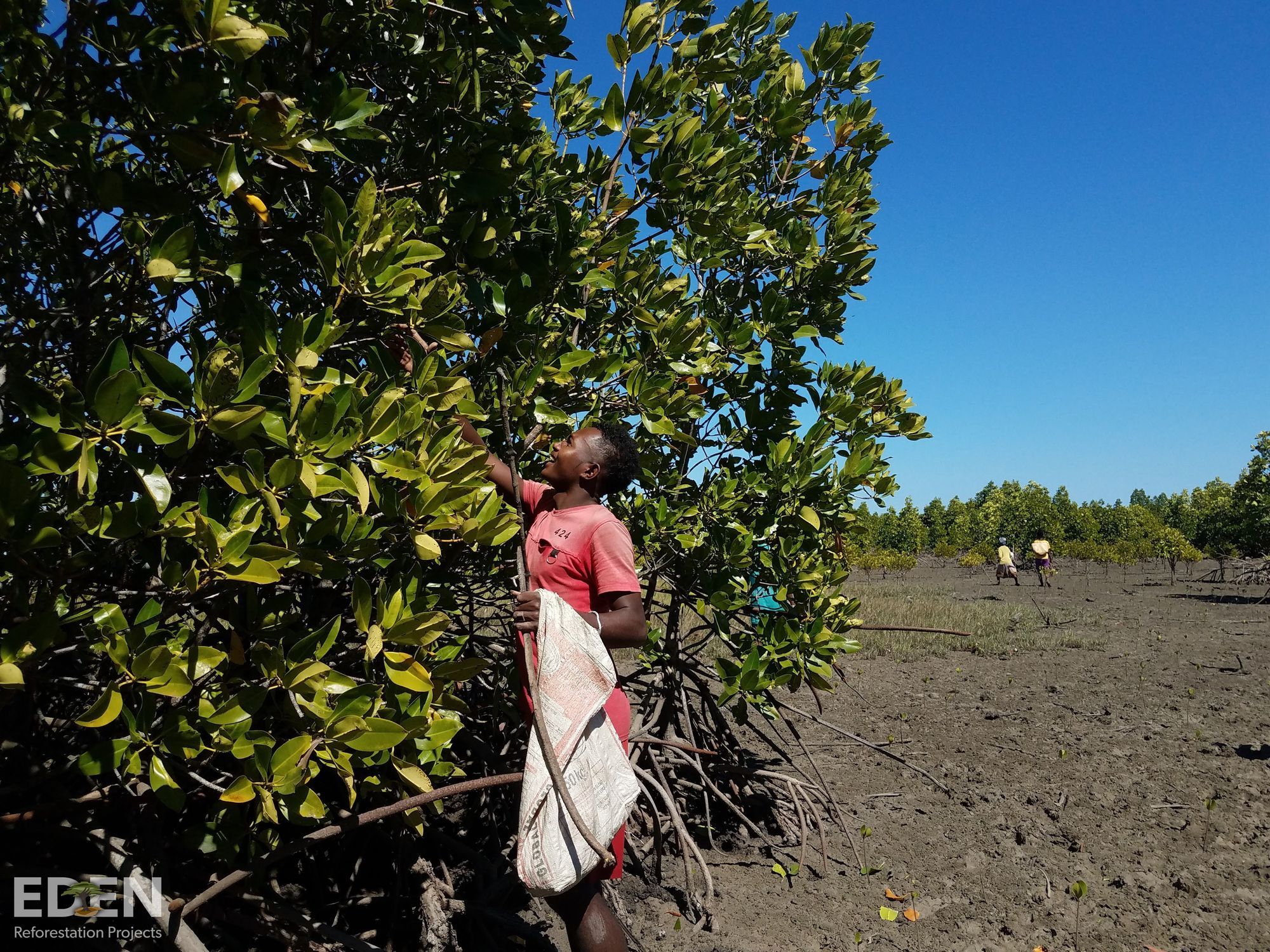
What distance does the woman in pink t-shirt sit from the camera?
2.16 metres

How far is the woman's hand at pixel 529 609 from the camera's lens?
6.35 feet

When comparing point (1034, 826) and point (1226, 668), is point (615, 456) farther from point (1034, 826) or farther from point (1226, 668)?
point (1226, 668)

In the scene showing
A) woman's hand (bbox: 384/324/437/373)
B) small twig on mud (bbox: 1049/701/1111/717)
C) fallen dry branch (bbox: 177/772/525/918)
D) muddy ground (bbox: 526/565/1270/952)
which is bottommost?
muddy ground (bbox: 526/565/1270/952)

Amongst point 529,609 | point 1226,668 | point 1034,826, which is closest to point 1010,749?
point 1034,826

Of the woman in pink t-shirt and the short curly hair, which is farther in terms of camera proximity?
the short curly hair

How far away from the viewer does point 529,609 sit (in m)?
1.98

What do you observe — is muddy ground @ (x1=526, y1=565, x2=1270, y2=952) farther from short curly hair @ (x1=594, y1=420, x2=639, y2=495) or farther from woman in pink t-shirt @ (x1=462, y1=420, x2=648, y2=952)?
short curly hair @ (x1=594, y1=420, x2=639, y2=495)

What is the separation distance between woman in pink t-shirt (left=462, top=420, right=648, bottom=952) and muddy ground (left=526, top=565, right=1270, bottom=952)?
1221 millimetres

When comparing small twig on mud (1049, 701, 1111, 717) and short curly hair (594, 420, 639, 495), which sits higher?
short curly hair (594, 420, 639, 495)

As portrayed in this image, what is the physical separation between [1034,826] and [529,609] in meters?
4.31

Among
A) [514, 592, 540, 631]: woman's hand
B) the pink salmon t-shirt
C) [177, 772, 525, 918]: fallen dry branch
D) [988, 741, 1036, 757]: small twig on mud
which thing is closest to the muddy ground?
[988, 741, 1036, 757]: small twig on mud

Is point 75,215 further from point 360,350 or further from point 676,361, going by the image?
point 676,361

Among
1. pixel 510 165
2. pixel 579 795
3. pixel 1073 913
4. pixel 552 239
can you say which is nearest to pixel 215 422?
pixel 579 795

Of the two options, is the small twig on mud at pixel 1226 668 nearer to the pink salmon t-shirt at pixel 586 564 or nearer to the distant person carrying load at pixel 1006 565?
the pink salmon t-shirt at pixel 586 564
